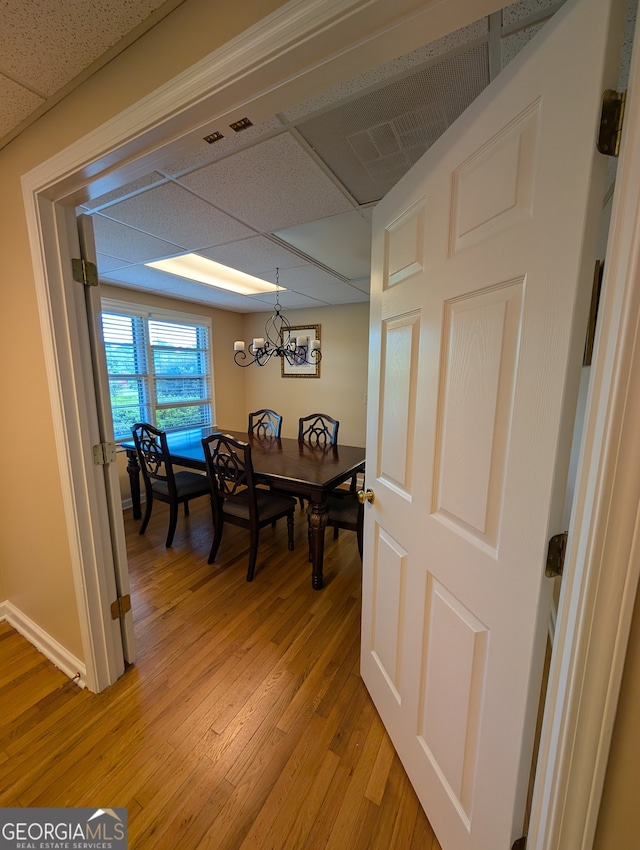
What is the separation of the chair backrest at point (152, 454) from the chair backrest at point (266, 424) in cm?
112

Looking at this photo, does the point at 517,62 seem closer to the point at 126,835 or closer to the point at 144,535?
the point at 126,835

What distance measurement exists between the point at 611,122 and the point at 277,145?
1152mm

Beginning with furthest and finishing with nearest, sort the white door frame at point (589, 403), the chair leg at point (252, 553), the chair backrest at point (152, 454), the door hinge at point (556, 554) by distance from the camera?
the chair backrest at point (152, 454) → the chair leg at point (252, 553) → the door hinge at point (556, 554) → the white door frame at point (589, 403)

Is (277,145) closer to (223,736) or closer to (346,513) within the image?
(346,513)

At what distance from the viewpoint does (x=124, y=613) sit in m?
1.57

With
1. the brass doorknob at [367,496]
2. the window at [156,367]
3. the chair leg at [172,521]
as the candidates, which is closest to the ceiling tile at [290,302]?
the window at [156,367]

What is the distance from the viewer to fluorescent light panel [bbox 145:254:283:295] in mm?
2891

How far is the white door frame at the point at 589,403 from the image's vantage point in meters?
0.50

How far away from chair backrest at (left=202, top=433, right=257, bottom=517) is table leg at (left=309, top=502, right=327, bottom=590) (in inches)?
17.0

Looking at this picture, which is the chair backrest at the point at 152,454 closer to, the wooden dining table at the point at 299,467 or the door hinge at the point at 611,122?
the wooden dining table at the point at 299,467

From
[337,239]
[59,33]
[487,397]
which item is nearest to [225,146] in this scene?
[59,33]

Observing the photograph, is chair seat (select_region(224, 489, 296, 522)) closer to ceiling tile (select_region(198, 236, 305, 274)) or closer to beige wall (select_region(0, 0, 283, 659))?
beige wall (select_region(0, 0, 283, 659))

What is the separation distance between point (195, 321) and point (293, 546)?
10.3ft

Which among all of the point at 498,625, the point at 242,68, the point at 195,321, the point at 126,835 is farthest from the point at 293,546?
the point at 195,321
